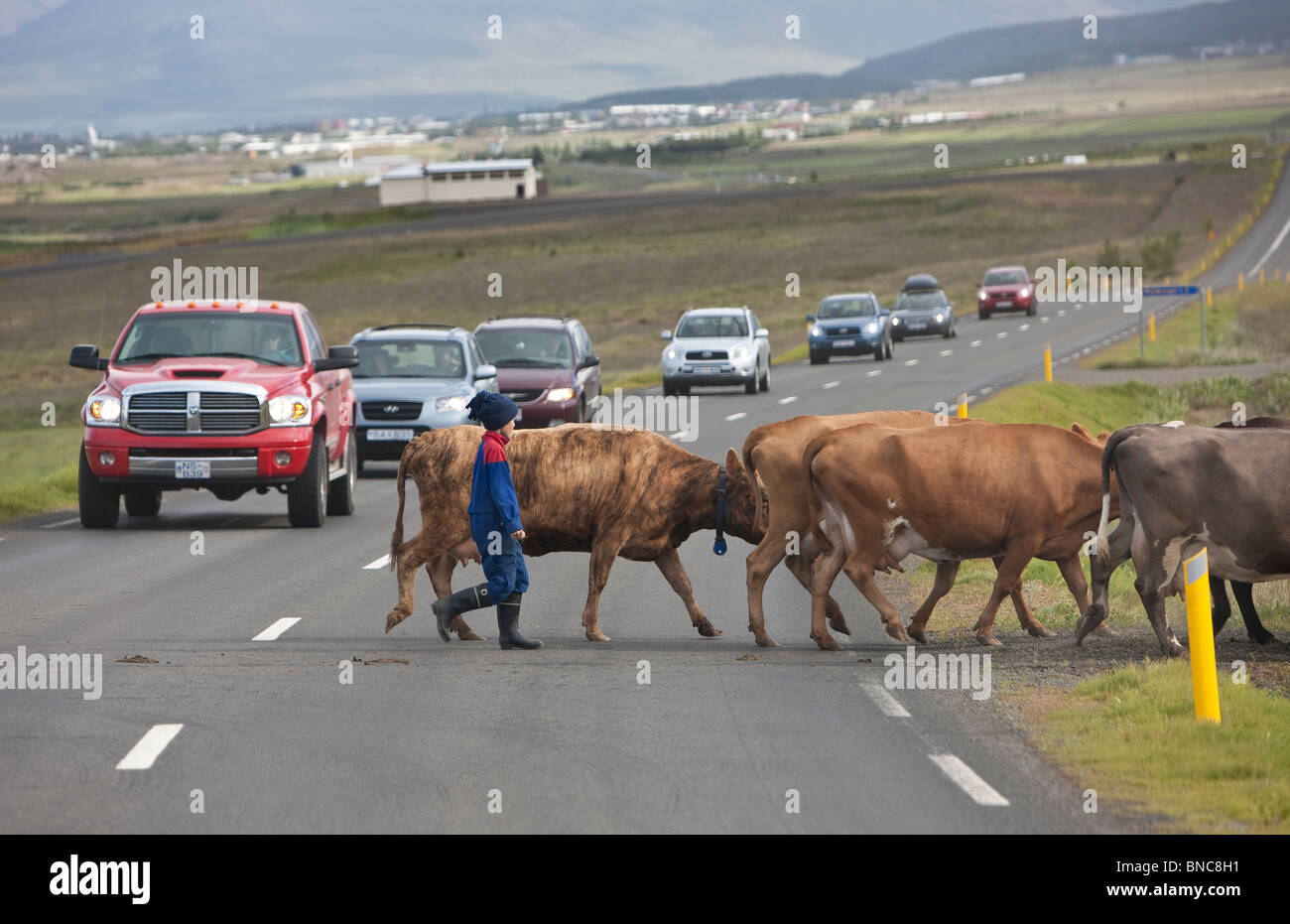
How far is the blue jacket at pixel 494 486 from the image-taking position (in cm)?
1286

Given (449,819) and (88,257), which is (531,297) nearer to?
(88,257)

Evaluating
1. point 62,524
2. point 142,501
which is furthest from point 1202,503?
point 62,524

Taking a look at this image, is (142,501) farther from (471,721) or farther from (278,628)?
(471,721)

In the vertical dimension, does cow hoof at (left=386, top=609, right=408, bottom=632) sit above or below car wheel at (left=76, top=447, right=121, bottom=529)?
above

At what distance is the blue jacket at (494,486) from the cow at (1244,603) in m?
4.67

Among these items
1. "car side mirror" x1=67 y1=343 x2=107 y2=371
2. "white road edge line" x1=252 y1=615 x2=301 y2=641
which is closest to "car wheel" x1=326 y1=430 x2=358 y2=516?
"car side mirror" x1=67 y1=343 x2=107 y2=371

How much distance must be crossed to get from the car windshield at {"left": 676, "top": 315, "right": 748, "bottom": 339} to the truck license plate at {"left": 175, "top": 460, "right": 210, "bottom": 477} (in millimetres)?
22789

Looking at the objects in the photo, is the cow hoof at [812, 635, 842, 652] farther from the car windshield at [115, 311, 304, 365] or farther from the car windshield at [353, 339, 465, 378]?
the car windshield at [353, 339, 465, 378]

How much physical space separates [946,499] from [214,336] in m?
11.4

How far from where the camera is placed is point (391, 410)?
88.3 feet

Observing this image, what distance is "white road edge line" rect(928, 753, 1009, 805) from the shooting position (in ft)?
28.1

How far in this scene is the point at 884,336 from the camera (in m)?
52.6

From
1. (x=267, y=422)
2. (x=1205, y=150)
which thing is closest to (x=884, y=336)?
(x=267, y=422)

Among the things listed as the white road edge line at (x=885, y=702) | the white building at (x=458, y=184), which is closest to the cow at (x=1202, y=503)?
the white road edge line at (x=885, y=702)
